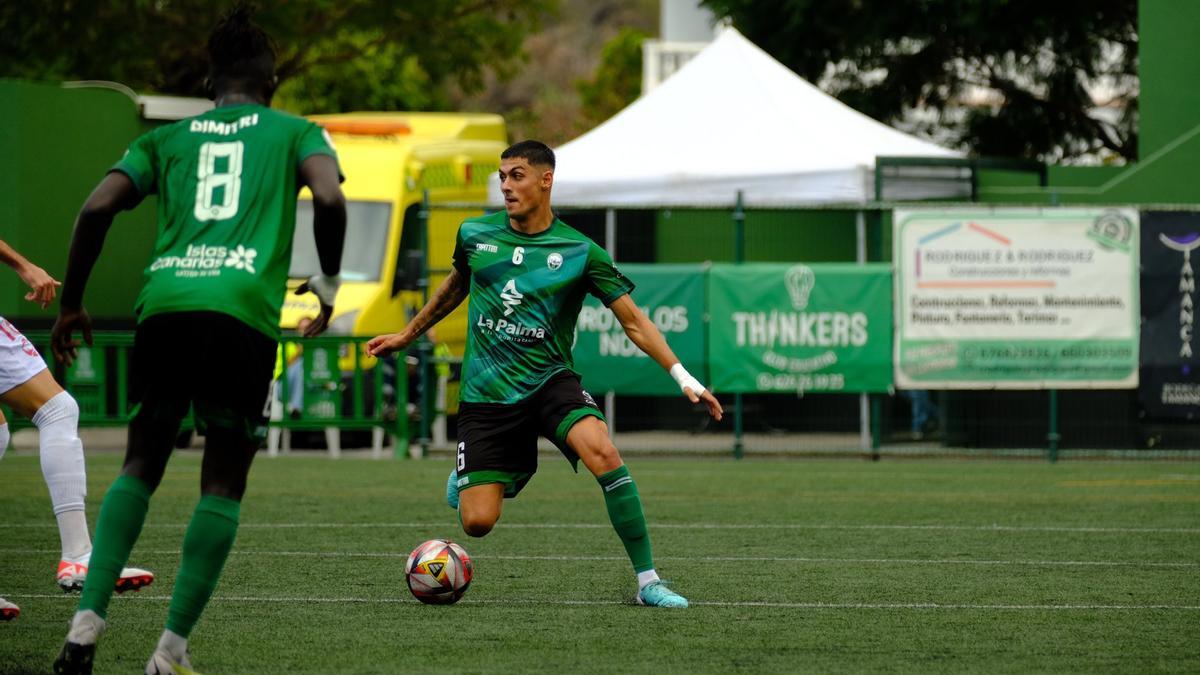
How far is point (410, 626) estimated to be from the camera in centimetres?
721

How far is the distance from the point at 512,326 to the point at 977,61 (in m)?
24.2

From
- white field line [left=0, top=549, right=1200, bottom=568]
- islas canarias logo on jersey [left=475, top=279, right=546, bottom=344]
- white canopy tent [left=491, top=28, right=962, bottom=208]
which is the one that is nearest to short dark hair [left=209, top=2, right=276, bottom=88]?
islas canarias logo on jersey [left=475, top=279, right=546, bottom=344]

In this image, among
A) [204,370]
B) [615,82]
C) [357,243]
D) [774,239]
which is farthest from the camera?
[615,82]

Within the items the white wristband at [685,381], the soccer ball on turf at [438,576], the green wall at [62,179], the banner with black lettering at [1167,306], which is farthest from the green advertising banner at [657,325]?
the white wristband at [685,381]

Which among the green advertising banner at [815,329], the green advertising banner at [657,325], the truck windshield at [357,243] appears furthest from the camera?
the truck windshield at [357,243]

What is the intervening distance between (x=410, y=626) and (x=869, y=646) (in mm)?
1792

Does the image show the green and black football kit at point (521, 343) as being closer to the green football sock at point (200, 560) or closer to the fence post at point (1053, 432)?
the green football sock at point (200, 560)

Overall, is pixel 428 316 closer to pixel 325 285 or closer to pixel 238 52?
pixel 325 285

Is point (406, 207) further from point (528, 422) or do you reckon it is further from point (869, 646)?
point (869, 646)

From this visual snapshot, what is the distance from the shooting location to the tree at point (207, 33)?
28.4 m

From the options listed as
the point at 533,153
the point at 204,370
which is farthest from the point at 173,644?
the point at 533,153

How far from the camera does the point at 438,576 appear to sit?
25.8 ft

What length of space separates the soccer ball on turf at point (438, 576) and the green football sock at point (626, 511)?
700 mm

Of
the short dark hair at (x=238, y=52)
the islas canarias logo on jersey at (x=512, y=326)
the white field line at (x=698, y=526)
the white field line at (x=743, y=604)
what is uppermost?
the short dark hair at (x=238, y=52)
